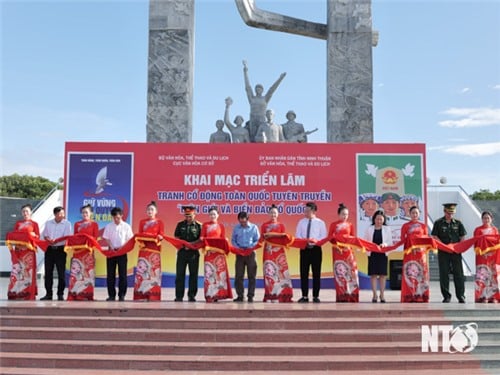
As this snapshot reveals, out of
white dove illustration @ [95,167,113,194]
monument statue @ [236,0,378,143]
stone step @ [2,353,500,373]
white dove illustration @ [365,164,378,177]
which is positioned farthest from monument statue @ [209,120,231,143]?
stone step @ [2,353,500,373]

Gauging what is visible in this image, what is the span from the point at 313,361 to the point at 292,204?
5052 mm

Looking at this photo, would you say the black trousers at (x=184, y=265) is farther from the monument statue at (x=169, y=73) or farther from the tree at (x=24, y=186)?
the tree at (x=24, y=186)

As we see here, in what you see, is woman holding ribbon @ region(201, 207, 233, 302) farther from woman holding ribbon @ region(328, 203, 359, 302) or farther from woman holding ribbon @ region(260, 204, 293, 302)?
woman holding ribbon @ region(328, 203, 359, 302)

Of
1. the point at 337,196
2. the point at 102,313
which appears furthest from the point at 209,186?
the point at 102,313

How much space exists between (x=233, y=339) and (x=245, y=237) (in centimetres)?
205

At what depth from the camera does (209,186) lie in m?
9.86

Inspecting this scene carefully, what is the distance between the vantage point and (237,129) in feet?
48.8

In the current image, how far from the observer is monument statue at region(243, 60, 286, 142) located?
1525cm

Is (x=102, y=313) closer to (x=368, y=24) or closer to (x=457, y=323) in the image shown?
(x=457, y=323)

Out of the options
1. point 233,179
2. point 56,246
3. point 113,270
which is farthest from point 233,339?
point 233,179

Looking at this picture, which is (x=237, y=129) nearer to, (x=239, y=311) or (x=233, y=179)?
(x=233, y=179)

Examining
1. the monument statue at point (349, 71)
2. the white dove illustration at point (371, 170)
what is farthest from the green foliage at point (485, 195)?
the white dove illustration at point (371, 170)
